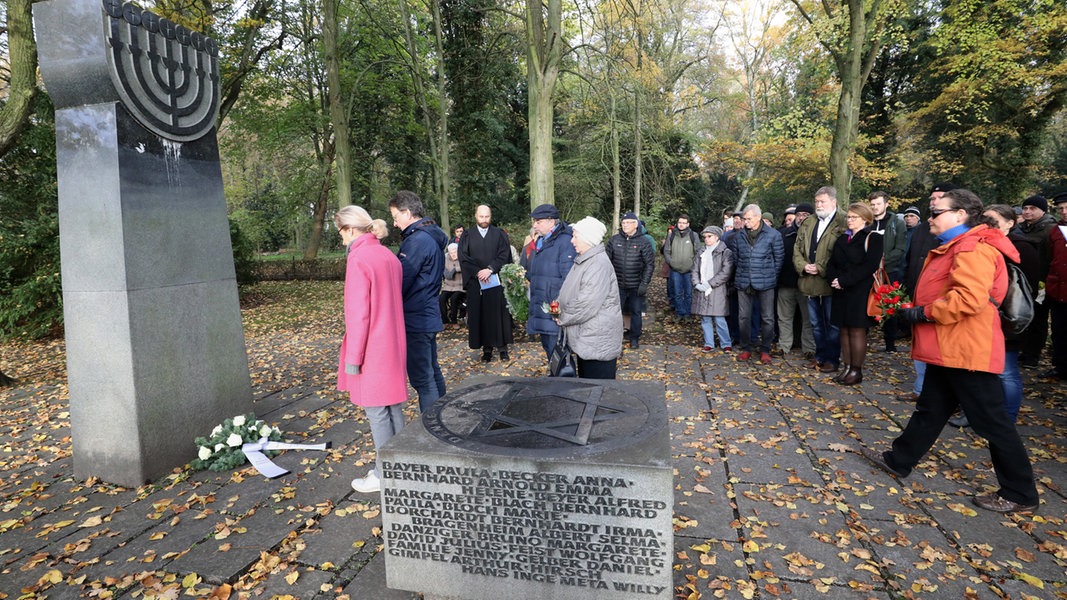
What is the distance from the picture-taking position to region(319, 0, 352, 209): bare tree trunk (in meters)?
12.9

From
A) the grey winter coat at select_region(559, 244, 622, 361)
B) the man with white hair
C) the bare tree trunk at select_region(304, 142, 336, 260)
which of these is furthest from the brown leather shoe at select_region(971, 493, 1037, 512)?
the bare tree trunk at select_region(304, 142, 336, 260)

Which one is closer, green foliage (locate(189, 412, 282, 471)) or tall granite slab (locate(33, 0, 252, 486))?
tall granite slab (locate(33, 0, 252, 486))

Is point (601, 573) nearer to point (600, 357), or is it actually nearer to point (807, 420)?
point (600, 357)

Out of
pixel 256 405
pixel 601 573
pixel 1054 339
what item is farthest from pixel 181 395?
→ pixel 1054 339

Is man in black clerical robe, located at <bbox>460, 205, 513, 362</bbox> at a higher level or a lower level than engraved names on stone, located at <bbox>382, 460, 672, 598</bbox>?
higher

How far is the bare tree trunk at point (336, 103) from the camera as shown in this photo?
12.9 m

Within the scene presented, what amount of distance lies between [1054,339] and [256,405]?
9087 mm

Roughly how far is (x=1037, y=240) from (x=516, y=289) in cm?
589

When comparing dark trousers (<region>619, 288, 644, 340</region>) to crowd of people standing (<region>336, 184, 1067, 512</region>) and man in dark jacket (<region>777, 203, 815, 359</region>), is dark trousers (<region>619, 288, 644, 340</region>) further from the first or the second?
man in dark jacket (<region>777, 203, 815, 359</region>)

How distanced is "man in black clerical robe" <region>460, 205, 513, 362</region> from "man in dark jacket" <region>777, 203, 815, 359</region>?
3606 millimetres

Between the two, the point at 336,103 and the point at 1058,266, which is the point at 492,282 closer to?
the point at 1058,266

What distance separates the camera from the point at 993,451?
3.36 m

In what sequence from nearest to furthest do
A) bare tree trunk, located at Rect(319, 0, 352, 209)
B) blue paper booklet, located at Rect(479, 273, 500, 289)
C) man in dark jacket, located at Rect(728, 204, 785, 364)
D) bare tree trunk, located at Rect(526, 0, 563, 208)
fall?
man in dark jacket, located at Rect(728, 204, 785, 364), blue paper booklet, located at Rect(479, 273, 500, 289), bare tree trunk, located at Rect(526, 0, 563, 208), bare tree trunk, located at Rect(319, 0, 352, 209)

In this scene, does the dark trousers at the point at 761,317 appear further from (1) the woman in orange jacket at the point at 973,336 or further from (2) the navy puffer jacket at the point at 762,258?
(1) the woman in orange jacket at the point at 973,336
